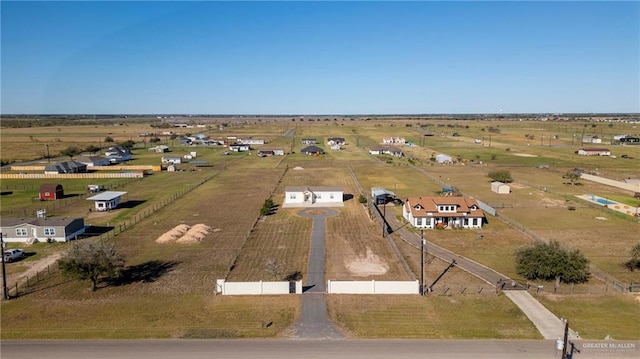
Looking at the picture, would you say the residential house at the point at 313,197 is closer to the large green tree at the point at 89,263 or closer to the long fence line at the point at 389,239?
the long fence line at the point at 389,239

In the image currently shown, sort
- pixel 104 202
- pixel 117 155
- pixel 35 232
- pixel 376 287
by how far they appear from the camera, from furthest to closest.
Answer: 1. pixel 117 155
2. pixel 104 202
3. pixel 35 232
4. pixel 376 287

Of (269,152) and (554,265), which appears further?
(269,152)

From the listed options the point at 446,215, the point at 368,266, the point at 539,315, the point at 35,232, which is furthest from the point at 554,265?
the point at 35,232

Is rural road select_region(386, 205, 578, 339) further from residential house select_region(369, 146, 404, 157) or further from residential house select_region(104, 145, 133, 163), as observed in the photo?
residential house select_region(104, 145, 133, 163)

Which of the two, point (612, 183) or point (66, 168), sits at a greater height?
point (66, 168)

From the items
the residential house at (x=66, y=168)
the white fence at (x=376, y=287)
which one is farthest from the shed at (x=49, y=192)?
the white fence at (x=376, y=287)

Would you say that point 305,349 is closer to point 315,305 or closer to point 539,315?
point 315,305

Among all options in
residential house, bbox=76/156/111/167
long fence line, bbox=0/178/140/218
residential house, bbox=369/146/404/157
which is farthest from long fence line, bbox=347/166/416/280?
residential house, bbox=76/156/111/167

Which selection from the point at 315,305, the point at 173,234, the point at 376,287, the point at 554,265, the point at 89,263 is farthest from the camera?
the point at 173,234
